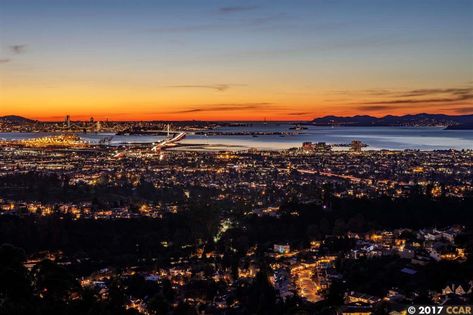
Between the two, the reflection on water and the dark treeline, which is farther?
the reflection on water

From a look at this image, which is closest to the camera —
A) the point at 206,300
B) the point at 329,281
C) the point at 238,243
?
the point at 206,300

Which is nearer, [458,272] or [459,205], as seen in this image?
[458,272]

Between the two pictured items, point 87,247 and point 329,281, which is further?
point 87,247

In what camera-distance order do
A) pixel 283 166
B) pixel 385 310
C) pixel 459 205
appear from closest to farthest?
pixel 385 310 → pixel 459 205 → pixel 283 166

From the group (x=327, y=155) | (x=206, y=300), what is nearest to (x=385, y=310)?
(x=206, y=300)

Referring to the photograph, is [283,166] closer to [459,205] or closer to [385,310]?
[459,205]

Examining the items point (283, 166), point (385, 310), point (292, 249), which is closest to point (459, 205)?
point (292, 249)

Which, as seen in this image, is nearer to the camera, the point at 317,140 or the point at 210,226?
the point at 210,226

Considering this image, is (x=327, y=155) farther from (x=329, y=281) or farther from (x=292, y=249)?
(x=329, y=281)

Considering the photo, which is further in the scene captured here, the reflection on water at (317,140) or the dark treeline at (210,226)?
the reflection on water at (317,140)
